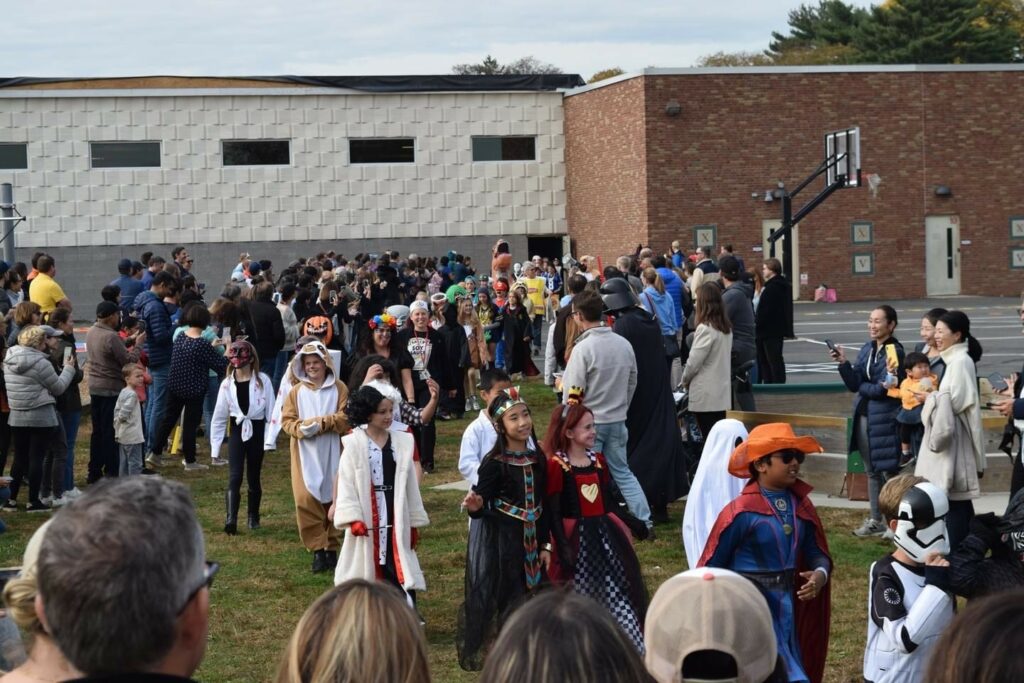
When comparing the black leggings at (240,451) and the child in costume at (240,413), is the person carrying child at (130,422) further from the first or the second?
the black leggings at (240,451)

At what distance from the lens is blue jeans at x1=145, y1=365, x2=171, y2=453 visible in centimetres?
1497

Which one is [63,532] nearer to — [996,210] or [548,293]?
[548,293]

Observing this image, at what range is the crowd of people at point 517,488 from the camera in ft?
8.67

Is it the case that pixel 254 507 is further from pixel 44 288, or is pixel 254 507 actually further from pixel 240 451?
pixel 44 288

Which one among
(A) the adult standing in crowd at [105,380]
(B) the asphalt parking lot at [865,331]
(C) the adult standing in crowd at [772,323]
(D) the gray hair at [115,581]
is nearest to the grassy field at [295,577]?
(A) the adult standing in crowd at [105,380]

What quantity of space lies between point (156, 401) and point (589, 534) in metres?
8.49

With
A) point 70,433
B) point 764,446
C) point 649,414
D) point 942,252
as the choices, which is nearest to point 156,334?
point 70,433

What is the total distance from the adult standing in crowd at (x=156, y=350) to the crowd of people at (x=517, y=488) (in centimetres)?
3

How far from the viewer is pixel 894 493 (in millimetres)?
6168

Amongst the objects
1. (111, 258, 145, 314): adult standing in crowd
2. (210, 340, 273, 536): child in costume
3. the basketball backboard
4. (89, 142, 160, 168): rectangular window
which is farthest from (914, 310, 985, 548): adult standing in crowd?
(89, 142, 160, 168): rectangular window

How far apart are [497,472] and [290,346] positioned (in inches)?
400

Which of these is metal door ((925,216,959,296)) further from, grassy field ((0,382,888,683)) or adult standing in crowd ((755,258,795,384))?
grassy field ((0,382,888,683))

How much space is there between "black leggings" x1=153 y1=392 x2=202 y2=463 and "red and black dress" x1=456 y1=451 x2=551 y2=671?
759cm

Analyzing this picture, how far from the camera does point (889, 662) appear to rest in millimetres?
5719
